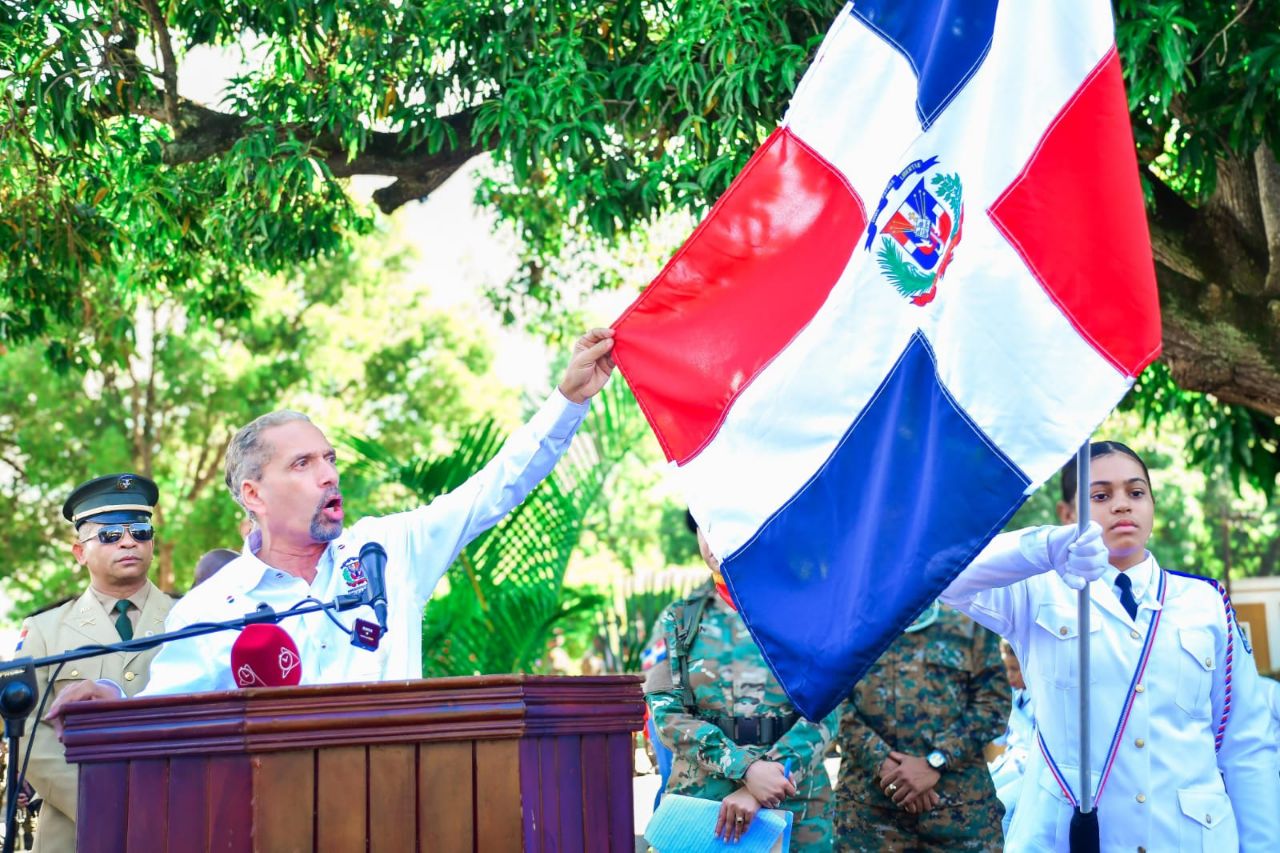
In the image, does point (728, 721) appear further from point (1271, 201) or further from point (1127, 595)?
point (1271, 201)

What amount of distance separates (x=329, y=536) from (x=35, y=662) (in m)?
1.03

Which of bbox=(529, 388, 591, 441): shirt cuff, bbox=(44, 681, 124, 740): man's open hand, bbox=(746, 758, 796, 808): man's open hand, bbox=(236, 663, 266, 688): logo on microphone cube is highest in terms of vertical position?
bbox=(529, 388, 591, 441): shirt cuff

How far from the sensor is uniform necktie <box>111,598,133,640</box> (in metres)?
5.90

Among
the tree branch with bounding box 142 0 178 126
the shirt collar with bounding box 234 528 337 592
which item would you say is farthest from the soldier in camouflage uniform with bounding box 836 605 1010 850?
the tree branch with bounding box 142 0 178 126

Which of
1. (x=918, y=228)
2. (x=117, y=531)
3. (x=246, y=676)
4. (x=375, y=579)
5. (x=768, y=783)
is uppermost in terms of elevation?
(x=918, y=228)

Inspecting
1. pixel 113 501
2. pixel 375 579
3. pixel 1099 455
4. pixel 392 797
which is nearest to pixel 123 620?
pixel 113 501

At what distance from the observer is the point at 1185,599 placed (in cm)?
454

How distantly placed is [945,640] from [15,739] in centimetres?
321

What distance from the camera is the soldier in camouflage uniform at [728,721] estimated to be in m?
5.02

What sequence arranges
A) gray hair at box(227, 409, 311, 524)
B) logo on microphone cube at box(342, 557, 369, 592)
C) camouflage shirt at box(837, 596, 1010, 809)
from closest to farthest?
logo on microphone cube at box(342, 557, 369, 592), gray hair at box(227, 409, 311, 524), camouflage shirt at box(837, 596, 1010, 809)

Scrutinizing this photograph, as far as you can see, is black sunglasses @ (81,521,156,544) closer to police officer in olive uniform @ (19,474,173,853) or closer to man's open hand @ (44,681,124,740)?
police officer in olive uniform @ (19,474,173,853)

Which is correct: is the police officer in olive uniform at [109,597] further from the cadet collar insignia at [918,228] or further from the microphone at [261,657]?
the cadet collar insignia at [918,228]

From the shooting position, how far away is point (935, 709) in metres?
5.34

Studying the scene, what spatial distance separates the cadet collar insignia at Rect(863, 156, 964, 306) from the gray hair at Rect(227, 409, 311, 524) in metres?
1.77
